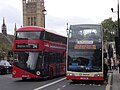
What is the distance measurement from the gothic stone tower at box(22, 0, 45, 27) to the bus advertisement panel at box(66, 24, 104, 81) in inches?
4001

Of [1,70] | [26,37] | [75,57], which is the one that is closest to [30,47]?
[26,37]

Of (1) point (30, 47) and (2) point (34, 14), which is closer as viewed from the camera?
(1) point (30, 47)

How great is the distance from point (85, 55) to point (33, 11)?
112 m

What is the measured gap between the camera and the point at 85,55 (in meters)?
23.3

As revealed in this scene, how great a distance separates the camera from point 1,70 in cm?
4100

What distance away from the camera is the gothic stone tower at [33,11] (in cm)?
12662

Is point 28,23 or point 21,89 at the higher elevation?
point 28,23

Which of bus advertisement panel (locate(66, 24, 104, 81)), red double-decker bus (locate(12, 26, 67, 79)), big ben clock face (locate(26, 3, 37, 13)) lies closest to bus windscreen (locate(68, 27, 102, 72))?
bus advertisement panel (locate(66, 24, 104, 81))

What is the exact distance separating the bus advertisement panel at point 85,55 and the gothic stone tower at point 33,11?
333 ft

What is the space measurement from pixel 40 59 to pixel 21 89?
6.97 meters

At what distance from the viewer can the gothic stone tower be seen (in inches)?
4985

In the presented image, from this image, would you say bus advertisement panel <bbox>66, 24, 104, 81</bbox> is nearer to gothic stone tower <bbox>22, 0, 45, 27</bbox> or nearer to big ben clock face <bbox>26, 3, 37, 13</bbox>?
gothic stone tower <bbox>22, 0, 45, 27</bbox>

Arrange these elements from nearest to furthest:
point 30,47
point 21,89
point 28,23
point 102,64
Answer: point 21,89 < point 102,64 < point 30,47 < point 28,23

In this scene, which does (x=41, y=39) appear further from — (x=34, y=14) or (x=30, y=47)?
(x=34, y=14)
